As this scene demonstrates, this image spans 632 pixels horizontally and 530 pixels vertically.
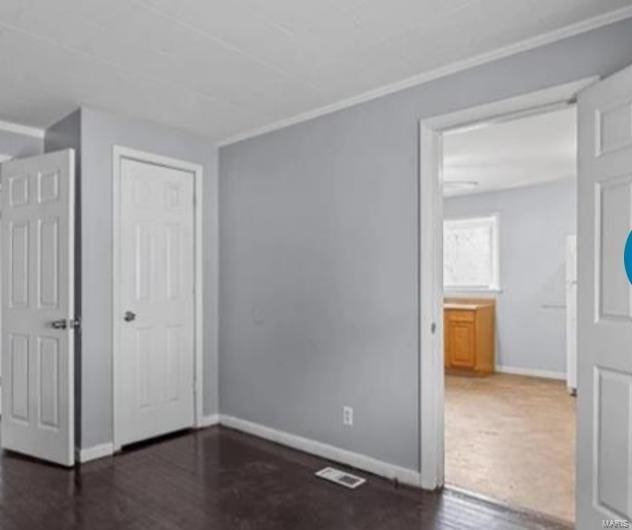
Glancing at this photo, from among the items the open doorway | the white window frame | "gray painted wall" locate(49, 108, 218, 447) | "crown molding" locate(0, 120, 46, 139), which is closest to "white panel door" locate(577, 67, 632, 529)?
the open doorway

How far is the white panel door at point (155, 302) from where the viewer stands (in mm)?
3652

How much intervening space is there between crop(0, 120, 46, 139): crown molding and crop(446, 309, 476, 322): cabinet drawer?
4874 millimetres

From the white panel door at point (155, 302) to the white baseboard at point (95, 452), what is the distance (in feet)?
0.31

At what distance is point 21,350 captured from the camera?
3533 mm

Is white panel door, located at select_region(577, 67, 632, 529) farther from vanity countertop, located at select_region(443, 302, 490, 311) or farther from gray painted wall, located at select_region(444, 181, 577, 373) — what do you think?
gray painted wall, located at select_region(444, 181, 577, 373)

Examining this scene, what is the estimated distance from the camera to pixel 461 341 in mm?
6230

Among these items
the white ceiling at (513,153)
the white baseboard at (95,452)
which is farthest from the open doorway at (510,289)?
the white baseboard at (95,452)

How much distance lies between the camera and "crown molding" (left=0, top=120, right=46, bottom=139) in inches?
146

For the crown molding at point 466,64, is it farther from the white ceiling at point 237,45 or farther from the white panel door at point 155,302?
the white panel door at point 155,302

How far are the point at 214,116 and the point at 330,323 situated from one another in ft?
5.71

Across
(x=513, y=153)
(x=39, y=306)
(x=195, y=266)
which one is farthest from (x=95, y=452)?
(x=513, y=153)

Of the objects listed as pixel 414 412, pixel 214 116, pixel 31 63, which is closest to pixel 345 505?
pixel 414 412

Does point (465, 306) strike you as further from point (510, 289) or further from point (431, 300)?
point (431, 300)

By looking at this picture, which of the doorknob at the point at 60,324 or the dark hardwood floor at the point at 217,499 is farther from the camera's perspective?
the doorknob at the point at 60,324
